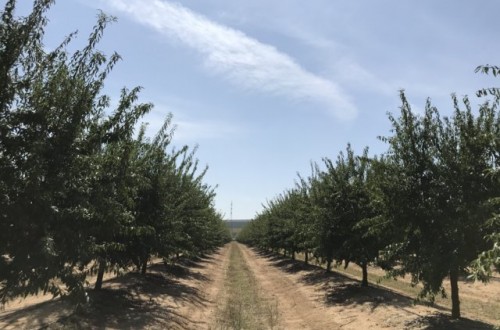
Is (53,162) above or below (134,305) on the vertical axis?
above

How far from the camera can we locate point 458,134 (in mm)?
11719

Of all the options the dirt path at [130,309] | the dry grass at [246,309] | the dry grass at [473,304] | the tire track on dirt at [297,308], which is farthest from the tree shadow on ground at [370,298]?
the dirt path at [130,309]

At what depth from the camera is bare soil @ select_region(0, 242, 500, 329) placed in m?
11.3

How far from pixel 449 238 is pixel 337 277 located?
44.7 feet

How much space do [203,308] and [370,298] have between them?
19.5ft

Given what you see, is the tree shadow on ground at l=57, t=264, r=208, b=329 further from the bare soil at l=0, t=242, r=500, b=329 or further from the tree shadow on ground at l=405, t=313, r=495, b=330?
the tree shadow on ground at l=405, t=313, r=495, b=330

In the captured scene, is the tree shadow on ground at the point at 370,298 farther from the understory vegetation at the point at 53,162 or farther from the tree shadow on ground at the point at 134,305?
the understory vegetation at the point at 53,162

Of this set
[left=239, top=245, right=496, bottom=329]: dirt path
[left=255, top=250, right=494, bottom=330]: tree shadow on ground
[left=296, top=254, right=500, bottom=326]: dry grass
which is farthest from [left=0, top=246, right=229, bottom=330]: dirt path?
[left=296, top=254, right=500, bottom=326]: dry grass

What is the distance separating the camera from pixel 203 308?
1642 cm

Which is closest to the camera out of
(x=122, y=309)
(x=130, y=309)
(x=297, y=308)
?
(x=122, y=309)

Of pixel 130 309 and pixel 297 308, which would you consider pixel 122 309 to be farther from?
pixel 297 308

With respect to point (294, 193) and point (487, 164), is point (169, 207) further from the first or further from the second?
point (294, 193)

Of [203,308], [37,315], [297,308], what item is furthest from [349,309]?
[37,315]

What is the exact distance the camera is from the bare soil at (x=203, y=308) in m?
11.3
